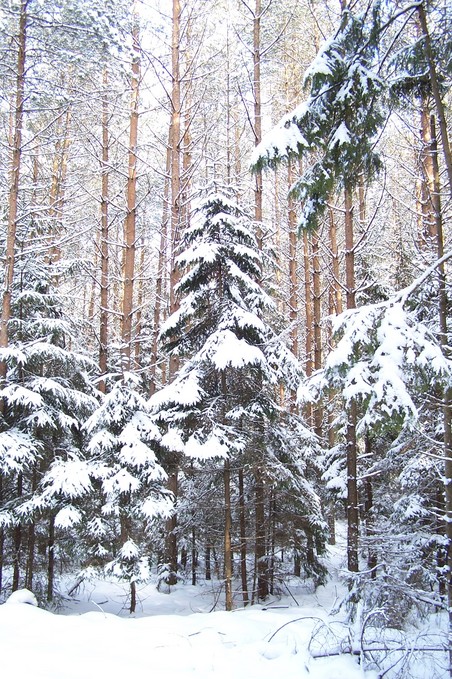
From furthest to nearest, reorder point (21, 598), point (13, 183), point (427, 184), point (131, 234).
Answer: point (131, 234) → point (13, 183) → point (427, 184) → point (21, 598)

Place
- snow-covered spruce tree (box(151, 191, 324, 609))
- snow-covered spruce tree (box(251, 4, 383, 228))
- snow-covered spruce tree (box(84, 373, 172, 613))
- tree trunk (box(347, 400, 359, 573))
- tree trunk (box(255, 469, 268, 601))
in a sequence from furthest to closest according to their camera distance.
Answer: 1. tree trunk (box(255, 469, 268, 601))
2. snow-covered spruce tree (box(84, 373, 172, 613))
3. tree trunk (box(347, 400, 359, 573))
4. snow-covered spruce tree (box(151, 191, 324, 609))
5. snow-covered spruce tree (box(251, 4, 383, 228))

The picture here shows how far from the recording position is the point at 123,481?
8633mm

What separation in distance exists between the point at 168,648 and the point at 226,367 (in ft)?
13.8

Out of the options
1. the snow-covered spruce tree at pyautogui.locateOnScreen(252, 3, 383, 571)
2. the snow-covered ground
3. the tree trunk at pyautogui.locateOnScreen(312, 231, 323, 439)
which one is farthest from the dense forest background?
the tree trunk at pyautogui.locateOnScreen(312, 231, 323, 439)

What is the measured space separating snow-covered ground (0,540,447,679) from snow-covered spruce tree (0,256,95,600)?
2.45m

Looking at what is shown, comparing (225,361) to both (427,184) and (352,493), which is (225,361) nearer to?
(352,493)

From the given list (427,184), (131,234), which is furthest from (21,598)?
(131,234)

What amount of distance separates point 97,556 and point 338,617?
4.60 metres

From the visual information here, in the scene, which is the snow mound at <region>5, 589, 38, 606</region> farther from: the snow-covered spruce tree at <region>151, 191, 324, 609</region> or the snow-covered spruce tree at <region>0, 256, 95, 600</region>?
the snow-covered spruce tree at <region>151, 191, 324, 609</region>

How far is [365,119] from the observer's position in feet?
18.4

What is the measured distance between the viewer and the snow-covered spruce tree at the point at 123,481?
28.1 ft

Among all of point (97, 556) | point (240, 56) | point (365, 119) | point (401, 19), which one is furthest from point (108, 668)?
point (240, 56)

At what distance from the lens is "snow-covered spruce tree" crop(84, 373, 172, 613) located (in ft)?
28.1

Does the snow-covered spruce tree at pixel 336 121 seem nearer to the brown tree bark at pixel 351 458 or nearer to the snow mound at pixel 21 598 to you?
the brown tree bark at pixel 351 458
